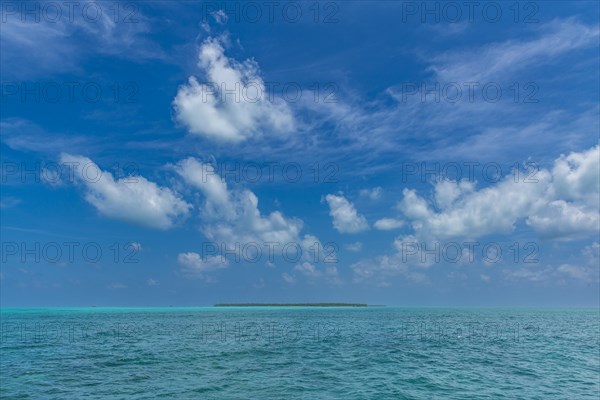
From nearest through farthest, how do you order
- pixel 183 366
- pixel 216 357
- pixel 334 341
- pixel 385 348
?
pixel 183 366 → pixel 216 357 → pixel 385 348 → pixel 334 341

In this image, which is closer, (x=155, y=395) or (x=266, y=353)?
(x=155, y=395)

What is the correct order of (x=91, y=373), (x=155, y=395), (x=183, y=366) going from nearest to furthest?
(x=155, y=395) < (x=91, y=373) < (x=183, y=366)

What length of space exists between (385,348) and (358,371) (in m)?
15.6

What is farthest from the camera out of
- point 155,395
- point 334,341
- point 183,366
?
point 334,341

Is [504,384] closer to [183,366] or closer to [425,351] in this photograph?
[425,351]

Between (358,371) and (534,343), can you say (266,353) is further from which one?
(534,343)

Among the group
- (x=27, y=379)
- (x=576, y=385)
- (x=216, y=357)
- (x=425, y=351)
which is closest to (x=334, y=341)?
(x=425, y=351)

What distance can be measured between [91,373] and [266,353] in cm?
1816

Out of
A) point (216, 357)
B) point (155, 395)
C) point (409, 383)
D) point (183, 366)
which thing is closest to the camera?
point (155, 395)

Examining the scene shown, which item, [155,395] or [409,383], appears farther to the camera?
[409,383]

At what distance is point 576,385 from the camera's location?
31.9 m

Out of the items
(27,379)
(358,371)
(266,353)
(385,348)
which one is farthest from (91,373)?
(385,348)

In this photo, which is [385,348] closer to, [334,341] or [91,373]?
[334,341]

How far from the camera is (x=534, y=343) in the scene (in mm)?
57656
